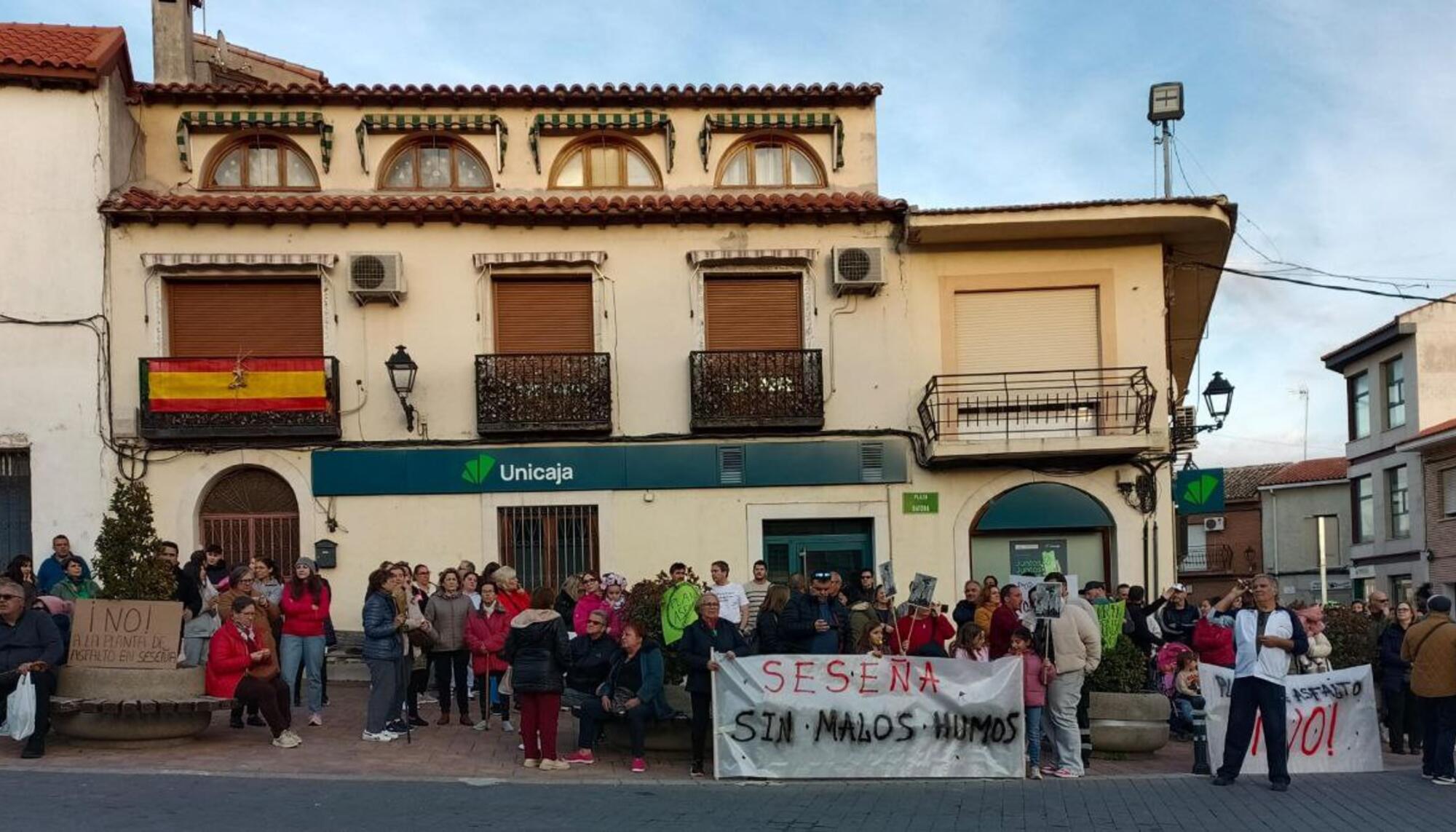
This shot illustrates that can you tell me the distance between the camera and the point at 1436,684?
36.7 ft

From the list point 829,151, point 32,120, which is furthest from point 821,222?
point 32,120

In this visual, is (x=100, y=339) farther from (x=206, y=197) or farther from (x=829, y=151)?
(x=829, y=151)

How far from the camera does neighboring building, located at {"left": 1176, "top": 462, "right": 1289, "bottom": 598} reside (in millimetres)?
54938

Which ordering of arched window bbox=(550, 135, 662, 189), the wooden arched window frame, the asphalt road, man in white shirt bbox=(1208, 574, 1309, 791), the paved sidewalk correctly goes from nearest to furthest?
the asphalt road < man in white shirt bbox=(1208, 574, 1309, 791) < the paved sidewalk < arched window bbox=(550, 135, 662, 189) < the wooden arched window frame

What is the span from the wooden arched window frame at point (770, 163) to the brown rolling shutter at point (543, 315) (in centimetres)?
292

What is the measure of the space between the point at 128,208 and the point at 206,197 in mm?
1066

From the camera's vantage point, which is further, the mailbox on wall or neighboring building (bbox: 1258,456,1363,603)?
neighboring building (bbox: 1258,456,1363,603)

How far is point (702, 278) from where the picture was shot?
18.8m

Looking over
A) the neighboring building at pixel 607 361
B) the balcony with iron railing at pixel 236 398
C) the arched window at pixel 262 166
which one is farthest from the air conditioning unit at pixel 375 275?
the arched window at pixel 262 166

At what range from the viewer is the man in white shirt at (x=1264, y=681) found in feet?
35.2

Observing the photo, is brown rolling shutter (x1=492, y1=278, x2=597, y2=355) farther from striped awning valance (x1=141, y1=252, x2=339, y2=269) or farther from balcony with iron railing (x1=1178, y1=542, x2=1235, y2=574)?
balcony with iron railing (x1=1178, y1=542, x2=1235, y2=574)

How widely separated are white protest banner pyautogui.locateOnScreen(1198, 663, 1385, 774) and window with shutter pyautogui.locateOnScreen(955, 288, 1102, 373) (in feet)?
25.1

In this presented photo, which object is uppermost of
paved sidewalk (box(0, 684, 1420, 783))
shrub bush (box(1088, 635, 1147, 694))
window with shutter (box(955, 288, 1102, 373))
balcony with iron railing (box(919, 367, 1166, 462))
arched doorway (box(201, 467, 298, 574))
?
window with shutter (box(955, 288, 1102, 373))

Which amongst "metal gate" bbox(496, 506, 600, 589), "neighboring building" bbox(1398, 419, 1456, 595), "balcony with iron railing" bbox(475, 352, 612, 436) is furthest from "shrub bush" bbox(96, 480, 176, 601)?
"neighboring building" bbox(1398, 419, 1456, 595)
